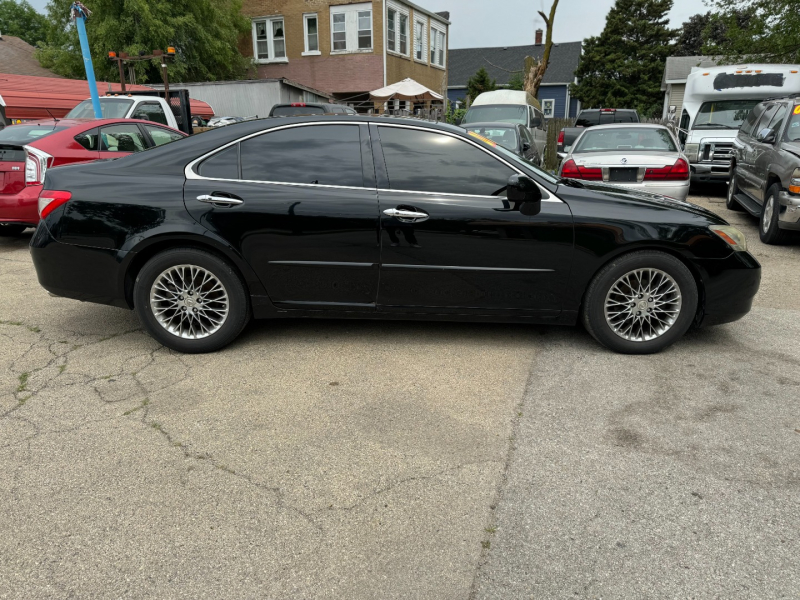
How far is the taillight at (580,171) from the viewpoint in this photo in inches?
330

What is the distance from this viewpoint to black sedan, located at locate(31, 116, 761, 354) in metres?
4.19

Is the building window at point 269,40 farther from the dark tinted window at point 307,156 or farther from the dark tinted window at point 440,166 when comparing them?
the dark tinted window at point 440,166

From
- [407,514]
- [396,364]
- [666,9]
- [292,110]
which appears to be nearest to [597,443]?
[407,514]

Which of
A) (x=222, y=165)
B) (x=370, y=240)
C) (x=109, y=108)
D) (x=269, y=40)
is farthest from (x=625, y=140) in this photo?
(x=269, y=40)

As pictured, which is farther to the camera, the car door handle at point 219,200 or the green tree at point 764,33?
the green tree at point 764,33

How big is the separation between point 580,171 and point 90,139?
6392 mm

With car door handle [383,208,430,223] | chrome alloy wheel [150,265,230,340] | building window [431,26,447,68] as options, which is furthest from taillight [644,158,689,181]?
building window [431,26,447,68]

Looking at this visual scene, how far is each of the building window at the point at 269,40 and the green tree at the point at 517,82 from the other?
17.6 m

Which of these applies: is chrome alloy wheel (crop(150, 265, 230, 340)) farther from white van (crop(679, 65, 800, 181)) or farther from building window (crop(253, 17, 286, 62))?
building window (crop(253, 17, 286, 62))

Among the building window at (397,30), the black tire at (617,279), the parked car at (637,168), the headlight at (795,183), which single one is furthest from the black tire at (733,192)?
the building window at (397,30)

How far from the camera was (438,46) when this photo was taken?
36625 millimetres

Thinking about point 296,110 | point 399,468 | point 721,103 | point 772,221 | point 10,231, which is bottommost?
point 10,231

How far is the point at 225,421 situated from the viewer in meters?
3.41

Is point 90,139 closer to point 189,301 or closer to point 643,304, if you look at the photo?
point 189,301
